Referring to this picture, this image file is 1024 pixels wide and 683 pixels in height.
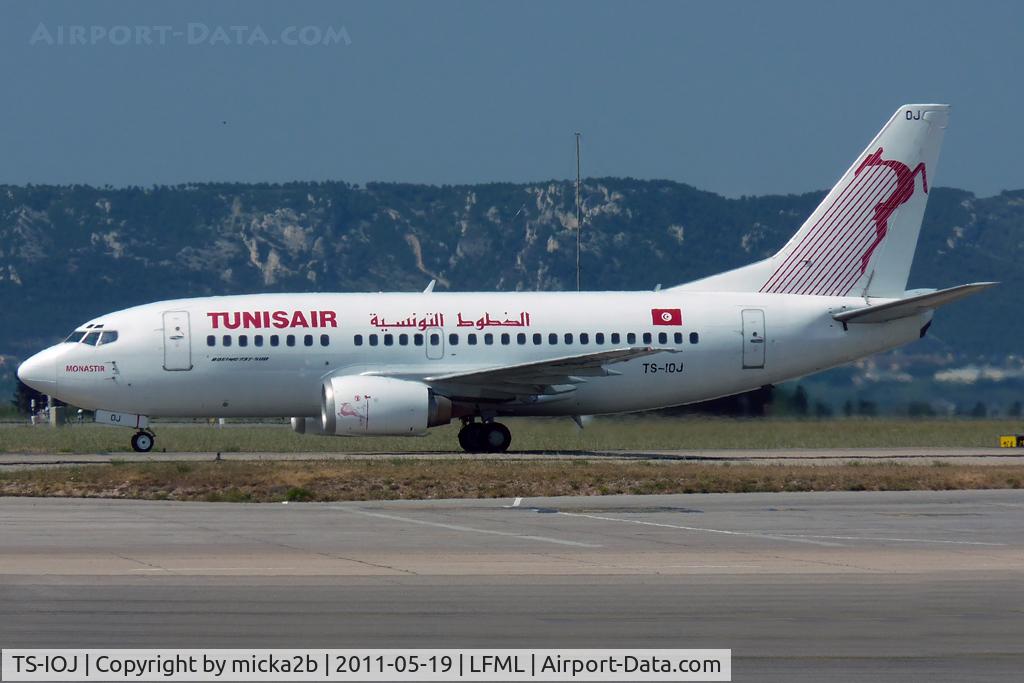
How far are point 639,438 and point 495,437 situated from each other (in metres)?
3.77

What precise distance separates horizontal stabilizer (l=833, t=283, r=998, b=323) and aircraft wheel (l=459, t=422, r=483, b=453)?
8841mm

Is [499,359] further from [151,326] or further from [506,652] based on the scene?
[506,652]

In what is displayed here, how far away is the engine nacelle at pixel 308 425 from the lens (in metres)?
38.7

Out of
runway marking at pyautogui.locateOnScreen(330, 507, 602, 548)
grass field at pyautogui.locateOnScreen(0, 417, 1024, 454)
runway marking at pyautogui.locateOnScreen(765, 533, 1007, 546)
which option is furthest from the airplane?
runway marking at pyautogui.locateOnScreen(765, 533, 1007, 546)

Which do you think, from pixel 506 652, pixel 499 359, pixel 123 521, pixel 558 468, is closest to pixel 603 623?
pixel 506 652

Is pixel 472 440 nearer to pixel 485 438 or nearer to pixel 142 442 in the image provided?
pixel 485 438

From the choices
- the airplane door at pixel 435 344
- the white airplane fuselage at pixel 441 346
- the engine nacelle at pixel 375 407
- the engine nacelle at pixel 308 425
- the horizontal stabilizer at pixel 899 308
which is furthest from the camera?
the engine nacelle at pixel 308 425

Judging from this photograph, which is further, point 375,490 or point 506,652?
point 375,490

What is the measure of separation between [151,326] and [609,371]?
10.5 m

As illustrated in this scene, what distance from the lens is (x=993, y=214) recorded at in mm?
133125

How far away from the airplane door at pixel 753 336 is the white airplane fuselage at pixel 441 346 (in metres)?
0.02

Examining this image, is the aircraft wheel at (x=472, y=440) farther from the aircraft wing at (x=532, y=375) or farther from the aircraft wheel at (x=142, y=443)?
the aircraft wheel at (x=142, y=443)

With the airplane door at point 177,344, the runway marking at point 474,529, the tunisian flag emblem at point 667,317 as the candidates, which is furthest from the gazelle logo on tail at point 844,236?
the runway marking at point 474,529

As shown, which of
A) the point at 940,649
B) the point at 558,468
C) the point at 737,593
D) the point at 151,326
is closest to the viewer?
the point at 940,649
